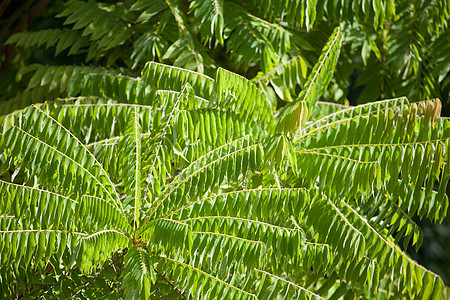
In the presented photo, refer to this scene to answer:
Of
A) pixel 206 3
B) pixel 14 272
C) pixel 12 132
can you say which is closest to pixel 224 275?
pixel 14 272

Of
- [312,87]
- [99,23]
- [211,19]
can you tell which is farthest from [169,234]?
[99,23]

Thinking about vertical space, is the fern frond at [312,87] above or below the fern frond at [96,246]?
above

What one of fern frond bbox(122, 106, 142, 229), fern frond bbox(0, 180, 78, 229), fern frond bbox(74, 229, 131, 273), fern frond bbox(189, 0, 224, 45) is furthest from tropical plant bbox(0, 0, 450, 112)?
fern frond bbox(74, 229, 131, 273)

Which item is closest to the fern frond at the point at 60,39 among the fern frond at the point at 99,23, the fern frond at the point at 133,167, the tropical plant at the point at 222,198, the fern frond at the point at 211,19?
the fern frond at the point at 99,23

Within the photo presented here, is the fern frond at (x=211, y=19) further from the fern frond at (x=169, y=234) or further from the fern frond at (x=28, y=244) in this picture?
the fern frond at (x=28, y=244)

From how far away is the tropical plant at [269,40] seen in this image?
9.50ft

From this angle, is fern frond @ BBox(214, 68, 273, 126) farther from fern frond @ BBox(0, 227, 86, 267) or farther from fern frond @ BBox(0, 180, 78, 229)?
fern frond @ BBox(0, 227, 86, 267)

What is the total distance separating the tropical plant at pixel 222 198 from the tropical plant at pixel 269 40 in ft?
1.77

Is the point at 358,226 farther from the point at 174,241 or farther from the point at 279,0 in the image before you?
the point at 279,0

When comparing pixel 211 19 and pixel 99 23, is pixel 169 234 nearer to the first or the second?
pixel 211 19

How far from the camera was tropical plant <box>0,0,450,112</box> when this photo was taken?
2.90 metres

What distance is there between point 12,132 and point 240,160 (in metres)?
0.99

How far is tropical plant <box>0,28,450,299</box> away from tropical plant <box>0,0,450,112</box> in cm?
54

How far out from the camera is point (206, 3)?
288 cm
